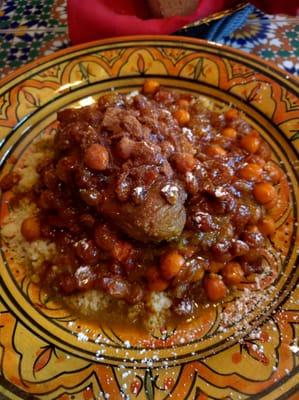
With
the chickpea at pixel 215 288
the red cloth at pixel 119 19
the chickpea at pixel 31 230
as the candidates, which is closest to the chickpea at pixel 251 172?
the chickpea at pixel 215 288

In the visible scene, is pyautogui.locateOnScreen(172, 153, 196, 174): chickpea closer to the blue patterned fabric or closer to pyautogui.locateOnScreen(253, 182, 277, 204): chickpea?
pyautogui.locateOnScreen(253, 182, 277, 204): chickpea

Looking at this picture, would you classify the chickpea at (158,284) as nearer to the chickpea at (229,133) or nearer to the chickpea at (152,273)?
the chickpea at (152,273)

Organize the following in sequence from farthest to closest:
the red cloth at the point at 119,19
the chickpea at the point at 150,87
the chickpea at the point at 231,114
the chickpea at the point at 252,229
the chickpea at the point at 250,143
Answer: the red cloth at the point at 119,19 < the chickpea at the point at 150,87 < the chickpea at the point at 231,114 < the chickpea at the point at 250,143 < the chickpea at the point at 252,229

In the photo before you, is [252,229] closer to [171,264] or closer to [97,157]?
[171,264]

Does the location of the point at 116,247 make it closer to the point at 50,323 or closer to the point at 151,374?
the point at 50,323

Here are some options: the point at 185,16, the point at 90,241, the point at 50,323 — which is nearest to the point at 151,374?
the point at 50,323

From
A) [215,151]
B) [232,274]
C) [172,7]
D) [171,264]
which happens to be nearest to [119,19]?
[172,7]
